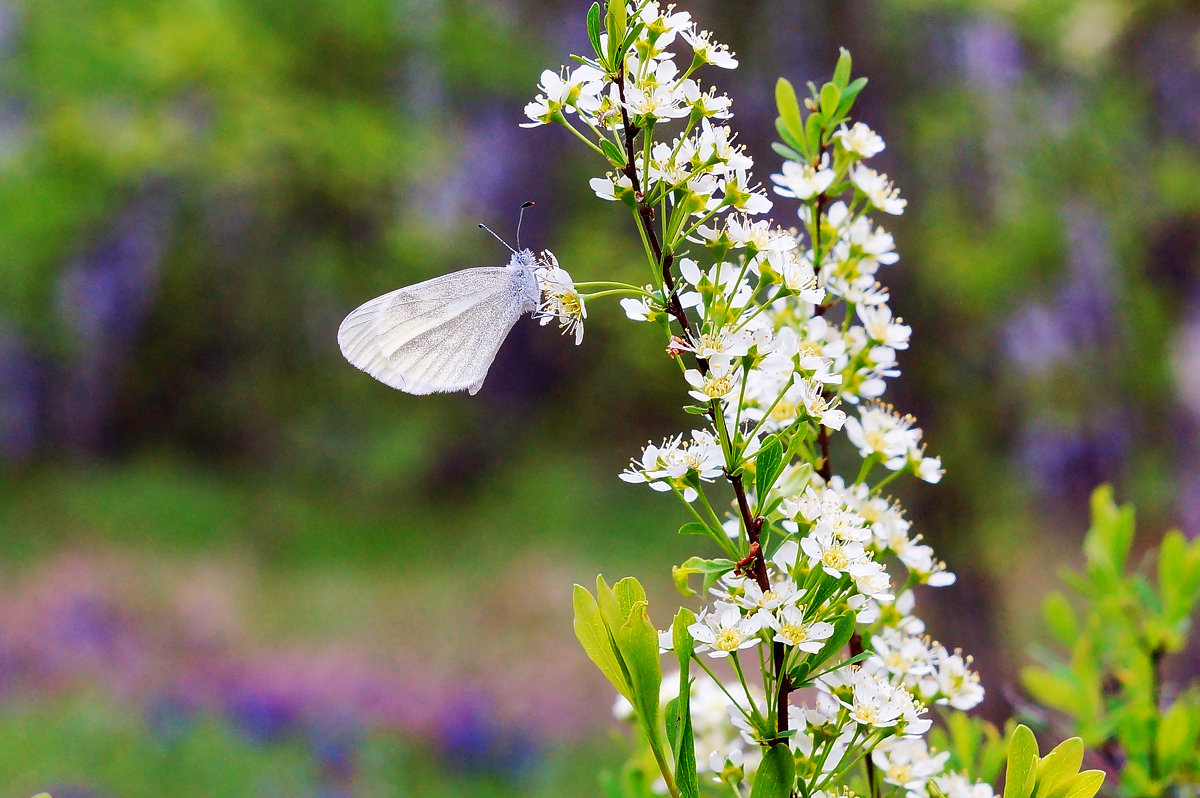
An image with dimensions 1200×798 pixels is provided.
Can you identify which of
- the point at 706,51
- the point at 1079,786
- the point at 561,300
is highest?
the point at 706,51

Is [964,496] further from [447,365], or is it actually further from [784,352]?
[784,352]

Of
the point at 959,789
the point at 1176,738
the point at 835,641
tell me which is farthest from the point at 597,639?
the point at 1176,738

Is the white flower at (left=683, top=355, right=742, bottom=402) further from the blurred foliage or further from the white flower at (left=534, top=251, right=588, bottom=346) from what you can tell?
the blurred foliage

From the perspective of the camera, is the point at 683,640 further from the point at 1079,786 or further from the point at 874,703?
the point at 1079,786

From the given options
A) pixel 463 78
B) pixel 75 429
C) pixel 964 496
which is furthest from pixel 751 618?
pixel 75 429

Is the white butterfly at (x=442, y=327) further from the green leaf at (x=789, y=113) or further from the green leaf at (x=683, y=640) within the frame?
the green leaf at (x=683, y=640)

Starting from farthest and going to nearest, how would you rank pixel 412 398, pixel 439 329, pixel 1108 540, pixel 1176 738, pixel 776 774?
pixel 412 398, pixel 439 329, pixel 1108 540, pixel 1176 738, pixel 776 774
